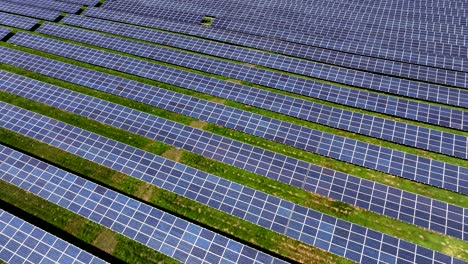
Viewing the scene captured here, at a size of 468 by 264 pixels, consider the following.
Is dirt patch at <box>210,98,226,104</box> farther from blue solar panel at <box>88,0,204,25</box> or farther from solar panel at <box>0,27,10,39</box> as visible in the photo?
solar panel at <box>0,27,10,39</box>

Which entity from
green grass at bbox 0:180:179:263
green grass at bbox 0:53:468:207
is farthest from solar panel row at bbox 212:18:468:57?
green grass at bbox 0:180:179:263

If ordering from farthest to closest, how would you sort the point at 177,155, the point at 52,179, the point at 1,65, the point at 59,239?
the point at 1,65 < the point at 177,155 < the point at 52,179 < the point at 59,239

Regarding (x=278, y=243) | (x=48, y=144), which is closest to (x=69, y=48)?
(x=48, y=144)

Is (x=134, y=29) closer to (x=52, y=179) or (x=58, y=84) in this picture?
(x=58, y=84)

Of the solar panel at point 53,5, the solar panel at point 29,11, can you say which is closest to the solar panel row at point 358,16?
the solar panel at point 53,5

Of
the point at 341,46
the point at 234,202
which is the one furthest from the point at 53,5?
the point at 234,202

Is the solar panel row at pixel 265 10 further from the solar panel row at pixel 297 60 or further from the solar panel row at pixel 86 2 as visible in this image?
the solar panel row at pixel 297 60
